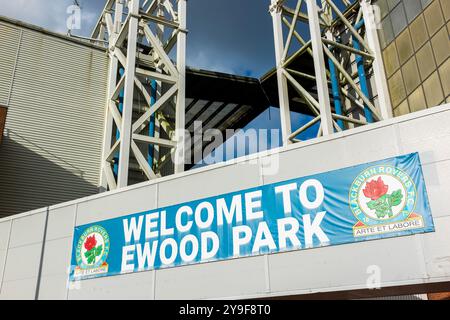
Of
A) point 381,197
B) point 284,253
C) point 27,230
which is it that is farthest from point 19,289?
point 381,197

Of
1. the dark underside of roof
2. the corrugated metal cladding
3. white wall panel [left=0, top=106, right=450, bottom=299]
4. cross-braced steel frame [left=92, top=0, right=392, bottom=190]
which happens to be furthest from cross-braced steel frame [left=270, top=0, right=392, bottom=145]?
the corrugated metal cladding

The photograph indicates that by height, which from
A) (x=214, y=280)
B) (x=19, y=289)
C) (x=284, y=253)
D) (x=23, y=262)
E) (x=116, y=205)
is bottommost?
(x=214, y=280)

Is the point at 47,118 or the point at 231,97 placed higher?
the point at 231,97

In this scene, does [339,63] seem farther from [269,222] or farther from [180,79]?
[269,222]

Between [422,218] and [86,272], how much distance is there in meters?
11.1

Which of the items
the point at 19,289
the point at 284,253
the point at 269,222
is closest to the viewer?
the point at 284,253

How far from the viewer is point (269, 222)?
12.2 meters

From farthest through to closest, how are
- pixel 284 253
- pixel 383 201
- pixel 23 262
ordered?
pixel 23 262 < pixel 284 253 < pixel 383 201

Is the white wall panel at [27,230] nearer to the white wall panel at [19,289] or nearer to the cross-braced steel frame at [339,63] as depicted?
the white wall panel at [19,289]

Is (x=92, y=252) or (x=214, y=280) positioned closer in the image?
(x=214, y=280)

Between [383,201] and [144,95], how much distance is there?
54.1 feet

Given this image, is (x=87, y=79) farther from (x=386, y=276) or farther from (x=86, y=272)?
(x=386, y=276)

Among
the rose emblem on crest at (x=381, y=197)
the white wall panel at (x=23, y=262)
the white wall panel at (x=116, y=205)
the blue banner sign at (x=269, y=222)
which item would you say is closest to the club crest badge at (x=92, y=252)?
the blue banner sign at (x=269, y=222)

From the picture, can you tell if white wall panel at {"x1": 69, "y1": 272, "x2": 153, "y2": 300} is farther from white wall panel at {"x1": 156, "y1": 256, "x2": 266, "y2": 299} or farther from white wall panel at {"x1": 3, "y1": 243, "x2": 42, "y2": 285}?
white wall panel at {"x1": 3, "y1": 243, "x2": 42, "y2": 285}
